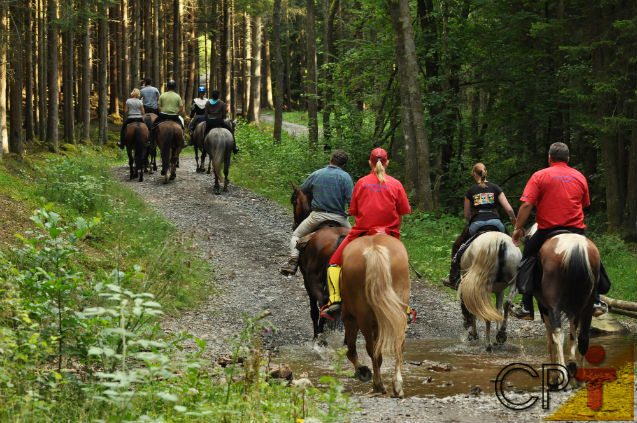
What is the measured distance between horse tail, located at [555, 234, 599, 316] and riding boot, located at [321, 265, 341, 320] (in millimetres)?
2525

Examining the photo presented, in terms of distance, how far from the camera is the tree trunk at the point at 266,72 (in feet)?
198

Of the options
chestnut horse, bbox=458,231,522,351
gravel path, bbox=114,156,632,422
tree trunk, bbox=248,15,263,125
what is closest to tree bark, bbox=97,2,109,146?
gravel path, bbox=114,156,632,422

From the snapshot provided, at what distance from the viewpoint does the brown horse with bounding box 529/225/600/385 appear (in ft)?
25.7

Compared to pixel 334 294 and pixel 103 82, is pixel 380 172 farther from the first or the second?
pixel 103 82

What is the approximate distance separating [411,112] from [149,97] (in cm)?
882

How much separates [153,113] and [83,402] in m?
18.6

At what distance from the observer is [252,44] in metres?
47.2

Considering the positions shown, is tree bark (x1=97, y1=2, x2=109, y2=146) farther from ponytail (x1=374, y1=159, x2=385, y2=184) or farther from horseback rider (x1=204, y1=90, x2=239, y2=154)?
ponytail (x1=374, y1=159, x2=385, y2=184)

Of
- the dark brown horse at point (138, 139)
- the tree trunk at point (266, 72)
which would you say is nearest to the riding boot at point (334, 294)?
the dark brown horse at point (138, 139)

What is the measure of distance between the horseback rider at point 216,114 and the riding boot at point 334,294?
12424mm

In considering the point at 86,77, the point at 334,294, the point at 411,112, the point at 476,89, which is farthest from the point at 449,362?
the point at 86,77

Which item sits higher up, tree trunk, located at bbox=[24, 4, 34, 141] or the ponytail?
tree trunk, located at bbox=[24, 4, 34, 141]

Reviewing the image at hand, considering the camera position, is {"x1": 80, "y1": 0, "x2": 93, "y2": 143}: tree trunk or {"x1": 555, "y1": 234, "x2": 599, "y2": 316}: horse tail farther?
{"x1": 80, "y1": 0, "x2": 93, "y2": 143}: tree trunk

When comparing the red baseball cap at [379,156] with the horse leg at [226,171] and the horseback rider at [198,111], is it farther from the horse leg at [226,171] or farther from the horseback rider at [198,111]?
the horseback rider at [198,111]
